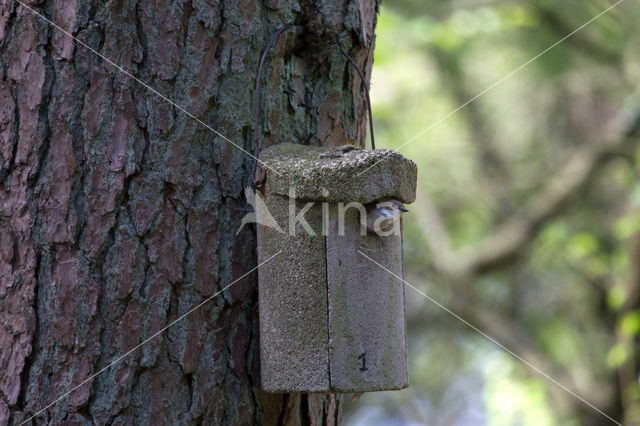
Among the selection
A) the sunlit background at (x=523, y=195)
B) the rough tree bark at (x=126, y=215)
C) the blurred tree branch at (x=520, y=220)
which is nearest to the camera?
the rough tree bark at (x=126, y=215)

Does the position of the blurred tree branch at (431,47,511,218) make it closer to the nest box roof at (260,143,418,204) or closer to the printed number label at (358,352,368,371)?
the nest box roof at (260,143,418,204)

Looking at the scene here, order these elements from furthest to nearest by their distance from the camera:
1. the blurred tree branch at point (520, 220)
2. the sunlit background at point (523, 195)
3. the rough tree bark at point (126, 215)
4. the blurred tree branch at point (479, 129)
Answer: the blurred tree branch at point (479, 129) → the blurred tree branch at point (520, 220) → the sunlit background at point (523, 195) → the rough tree bark at point (126, 215)

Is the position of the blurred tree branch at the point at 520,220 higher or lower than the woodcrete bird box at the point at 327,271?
higher

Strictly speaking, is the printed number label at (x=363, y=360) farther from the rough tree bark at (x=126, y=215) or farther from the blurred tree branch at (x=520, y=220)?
the blurred tree branch at (x=520, y=220)

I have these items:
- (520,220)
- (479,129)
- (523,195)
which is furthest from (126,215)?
(479,129)

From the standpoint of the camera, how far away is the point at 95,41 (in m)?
1.29

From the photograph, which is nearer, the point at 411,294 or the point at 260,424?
the point at 260,424

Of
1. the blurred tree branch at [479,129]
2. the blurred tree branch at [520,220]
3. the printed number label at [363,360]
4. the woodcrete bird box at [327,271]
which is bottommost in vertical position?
the printed number label at [363,360]

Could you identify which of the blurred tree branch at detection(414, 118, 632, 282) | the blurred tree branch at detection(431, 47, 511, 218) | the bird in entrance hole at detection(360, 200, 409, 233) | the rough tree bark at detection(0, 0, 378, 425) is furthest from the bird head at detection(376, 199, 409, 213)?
the blurred tree branch at detection(431, 47, 511, 218)

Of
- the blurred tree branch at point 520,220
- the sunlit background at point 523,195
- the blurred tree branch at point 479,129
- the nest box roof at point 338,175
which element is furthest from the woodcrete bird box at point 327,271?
the blurred tree branch at point 479,129

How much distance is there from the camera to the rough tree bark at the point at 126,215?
124cm

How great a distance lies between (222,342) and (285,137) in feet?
1.35

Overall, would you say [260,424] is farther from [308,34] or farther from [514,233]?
[514,233]

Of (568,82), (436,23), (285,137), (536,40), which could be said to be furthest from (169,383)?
(568,82)
